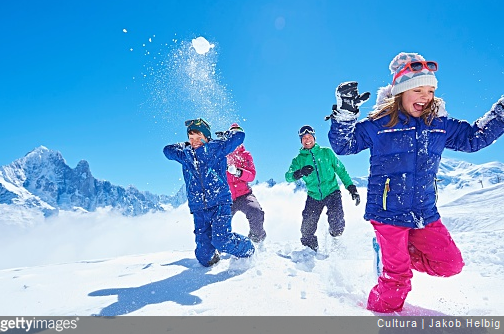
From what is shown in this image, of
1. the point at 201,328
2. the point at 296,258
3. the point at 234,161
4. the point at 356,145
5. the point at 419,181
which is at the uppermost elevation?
the point at 234,161

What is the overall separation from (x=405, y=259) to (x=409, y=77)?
1.62 m

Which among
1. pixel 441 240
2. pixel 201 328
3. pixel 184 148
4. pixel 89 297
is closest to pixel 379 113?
pixel 441 240

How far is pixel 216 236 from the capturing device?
4.48 metres

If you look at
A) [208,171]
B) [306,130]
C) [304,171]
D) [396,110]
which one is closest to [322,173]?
[304,171]

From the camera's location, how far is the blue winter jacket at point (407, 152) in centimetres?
291

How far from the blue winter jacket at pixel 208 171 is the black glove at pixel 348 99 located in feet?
6.71

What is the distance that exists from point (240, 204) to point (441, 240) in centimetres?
422

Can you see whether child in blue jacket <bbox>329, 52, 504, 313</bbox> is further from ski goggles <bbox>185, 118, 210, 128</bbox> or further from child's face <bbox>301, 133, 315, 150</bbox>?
child's face <bbox>301, 133, 315, 150</bbox>

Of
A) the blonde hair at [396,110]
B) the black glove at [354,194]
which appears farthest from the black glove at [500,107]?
the black glove at [354,194]

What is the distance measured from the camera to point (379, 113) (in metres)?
3.09

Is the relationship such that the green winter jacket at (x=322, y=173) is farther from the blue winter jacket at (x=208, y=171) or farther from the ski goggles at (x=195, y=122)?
the ski goggles at (x=195, y=122)

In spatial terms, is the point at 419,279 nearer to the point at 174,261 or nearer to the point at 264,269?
the point at 264,269

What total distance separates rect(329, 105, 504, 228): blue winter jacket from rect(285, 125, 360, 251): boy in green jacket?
3.08m

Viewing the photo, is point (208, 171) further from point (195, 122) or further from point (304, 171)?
point (304, 171)
